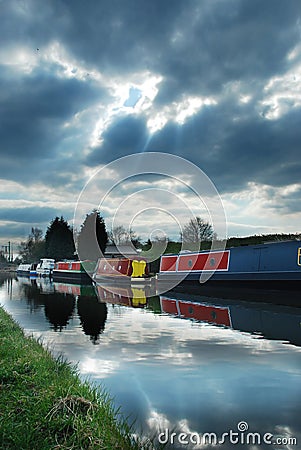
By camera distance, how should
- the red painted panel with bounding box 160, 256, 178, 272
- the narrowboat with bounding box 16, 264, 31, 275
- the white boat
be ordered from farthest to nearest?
the narrowboat with bounding box 16, 264, 31, 275
the white boat
the red painted panel with bounding box 160, 256, 178, 272

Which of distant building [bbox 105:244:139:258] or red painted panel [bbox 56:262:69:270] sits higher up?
distant building [bbox 105:244:139:258]

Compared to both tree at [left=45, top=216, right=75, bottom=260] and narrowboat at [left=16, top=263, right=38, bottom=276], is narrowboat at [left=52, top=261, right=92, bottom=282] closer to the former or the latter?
narrowboat at [left=16, top=263, right=38, bottom=276]

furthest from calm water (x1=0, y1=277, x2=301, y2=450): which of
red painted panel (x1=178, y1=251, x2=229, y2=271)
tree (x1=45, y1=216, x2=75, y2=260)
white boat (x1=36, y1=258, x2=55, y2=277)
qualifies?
tree (x1=45, y1=216, x2=75, y2=260)

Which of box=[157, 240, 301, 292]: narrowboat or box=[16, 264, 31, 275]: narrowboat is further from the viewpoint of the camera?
box=[16, 264, 31, 275]: narrowboat

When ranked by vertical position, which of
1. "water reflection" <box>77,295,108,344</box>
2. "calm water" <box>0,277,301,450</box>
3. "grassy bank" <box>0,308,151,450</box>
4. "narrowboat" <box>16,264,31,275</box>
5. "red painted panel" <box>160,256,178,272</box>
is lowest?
"narrowboat" <box>16,264,31,275</box>

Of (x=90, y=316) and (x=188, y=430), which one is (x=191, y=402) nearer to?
(x=188, y=430)

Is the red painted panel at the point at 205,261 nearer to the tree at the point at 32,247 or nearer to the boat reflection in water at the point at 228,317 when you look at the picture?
the boat reflection in water at the point at 228,317

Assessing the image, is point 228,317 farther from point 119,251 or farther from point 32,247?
point 32,247

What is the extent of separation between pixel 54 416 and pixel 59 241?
260ft

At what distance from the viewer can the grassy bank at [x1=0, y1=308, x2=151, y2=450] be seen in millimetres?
3127

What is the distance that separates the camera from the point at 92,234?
69.8 m

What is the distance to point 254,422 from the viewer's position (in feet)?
12.9

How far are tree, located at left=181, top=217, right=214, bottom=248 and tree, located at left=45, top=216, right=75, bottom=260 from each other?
1185 inches

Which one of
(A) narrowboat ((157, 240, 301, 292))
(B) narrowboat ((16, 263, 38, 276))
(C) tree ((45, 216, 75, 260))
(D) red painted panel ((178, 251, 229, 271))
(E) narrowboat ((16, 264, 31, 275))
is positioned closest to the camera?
(A) narrowboat ((157, 240, 301, 292))
